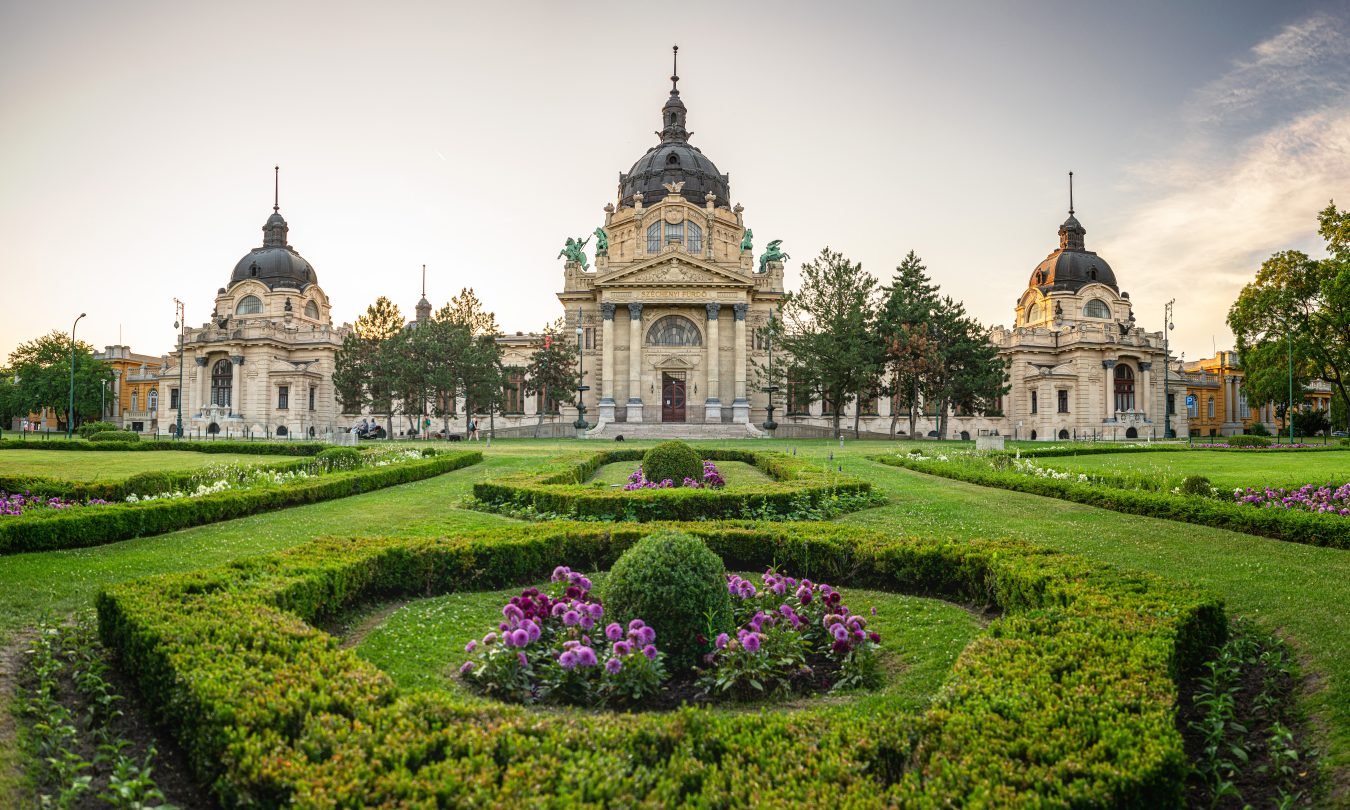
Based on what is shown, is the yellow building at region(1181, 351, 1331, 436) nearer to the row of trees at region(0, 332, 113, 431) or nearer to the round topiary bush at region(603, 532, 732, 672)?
the round topiary bush at region(603, 532, 732, 672)

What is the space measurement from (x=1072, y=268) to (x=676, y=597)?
70.0 meters

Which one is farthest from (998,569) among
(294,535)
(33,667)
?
(294,535)

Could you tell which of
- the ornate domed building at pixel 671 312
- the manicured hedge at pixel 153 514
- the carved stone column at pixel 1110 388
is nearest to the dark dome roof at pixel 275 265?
the ornate domed building at pixel 671 312

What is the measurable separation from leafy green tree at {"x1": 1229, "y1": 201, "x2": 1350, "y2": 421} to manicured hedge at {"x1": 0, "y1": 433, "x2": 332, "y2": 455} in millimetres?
47295

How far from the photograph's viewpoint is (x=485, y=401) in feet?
171

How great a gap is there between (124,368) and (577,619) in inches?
3690

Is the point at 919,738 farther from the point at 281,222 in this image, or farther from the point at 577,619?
the point at 281,222

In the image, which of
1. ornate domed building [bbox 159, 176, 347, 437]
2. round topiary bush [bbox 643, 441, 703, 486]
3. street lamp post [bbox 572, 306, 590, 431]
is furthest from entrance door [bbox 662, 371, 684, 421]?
round topiary bush [bbox 643, 441, 703, 486]

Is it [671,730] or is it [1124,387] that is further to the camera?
[1124,387]

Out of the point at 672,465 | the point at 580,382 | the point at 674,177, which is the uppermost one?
the point at 674,177

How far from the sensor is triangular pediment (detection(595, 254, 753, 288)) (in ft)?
174

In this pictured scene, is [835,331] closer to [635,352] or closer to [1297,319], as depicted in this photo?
[635,352]

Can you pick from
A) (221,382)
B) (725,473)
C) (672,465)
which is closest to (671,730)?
(672,465)

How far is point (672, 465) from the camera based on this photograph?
17219 millimetres
